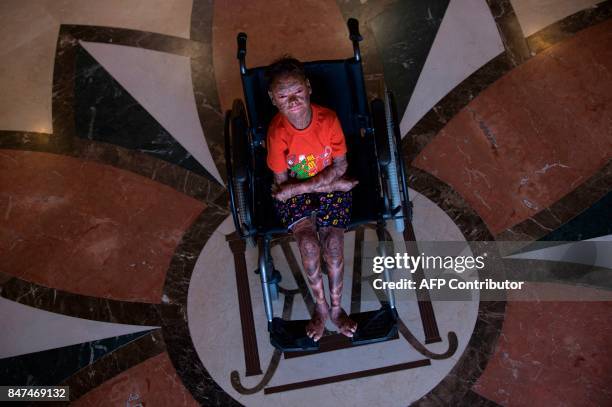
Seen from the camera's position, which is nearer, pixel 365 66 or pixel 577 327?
pixel 577 327

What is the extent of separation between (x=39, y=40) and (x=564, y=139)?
155 inches

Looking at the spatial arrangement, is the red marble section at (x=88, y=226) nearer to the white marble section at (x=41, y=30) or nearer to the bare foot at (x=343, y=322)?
the white marble section at (x=41, y=30)

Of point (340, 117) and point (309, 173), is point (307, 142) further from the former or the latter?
point (340, 117)

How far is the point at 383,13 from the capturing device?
359 centimetres

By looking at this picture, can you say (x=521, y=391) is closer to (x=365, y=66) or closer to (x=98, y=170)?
(x=365, y=66)

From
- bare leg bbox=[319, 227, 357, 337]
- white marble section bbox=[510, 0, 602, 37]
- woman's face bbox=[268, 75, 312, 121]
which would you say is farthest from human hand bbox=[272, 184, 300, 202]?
white marble section bbox=[510, 0, 602, 37]

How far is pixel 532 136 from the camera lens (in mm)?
3246

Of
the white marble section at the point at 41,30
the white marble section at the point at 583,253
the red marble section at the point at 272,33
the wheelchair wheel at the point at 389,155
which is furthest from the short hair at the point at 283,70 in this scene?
the white marble section at the point at 583,253

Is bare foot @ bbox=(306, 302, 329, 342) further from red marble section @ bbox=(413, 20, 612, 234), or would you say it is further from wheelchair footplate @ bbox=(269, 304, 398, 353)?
red marble section @ bbox=(413, 20, 612, 234)

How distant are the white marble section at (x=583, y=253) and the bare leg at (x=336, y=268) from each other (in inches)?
49.7

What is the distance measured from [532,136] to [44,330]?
346 centimetres

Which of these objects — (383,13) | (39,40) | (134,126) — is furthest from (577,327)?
(39,40)

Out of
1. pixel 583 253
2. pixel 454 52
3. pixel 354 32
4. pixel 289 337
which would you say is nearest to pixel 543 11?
pixel 454 52

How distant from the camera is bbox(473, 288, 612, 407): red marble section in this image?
2.75 meters
